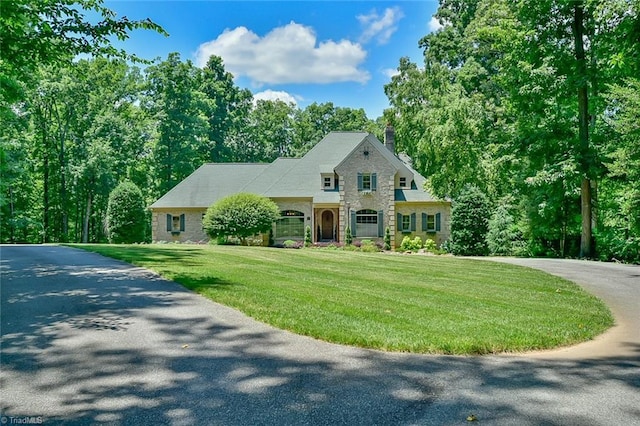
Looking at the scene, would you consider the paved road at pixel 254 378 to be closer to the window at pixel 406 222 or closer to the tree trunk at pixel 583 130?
the tree trunk at pixel 583 130

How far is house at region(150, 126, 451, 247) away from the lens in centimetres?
3023

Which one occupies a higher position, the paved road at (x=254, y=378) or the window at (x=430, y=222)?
the window at (x=430, y=222)

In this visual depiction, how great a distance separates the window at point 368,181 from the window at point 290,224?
14.9 ft

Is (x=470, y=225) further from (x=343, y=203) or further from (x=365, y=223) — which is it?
(x=343, y=203)

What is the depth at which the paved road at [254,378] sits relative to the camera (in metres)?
3.76

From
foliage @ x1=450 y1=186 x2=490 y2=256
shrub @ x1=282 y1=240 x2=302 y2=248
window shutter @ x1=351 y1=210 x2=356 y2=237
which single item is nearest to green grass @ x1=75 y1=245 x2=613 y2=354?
foliage @ x1=450 y1=186 x2=490 y2=256

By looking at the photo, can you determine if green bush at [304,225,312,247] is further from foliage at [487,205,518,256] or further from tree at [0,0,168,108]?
tree at [0,0,168,108]

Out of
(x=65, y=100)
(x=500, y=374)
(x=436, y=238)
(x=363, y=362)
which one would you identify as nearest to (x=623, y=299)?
(x=500, y=374)

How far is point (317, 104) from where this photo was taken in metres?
65.1

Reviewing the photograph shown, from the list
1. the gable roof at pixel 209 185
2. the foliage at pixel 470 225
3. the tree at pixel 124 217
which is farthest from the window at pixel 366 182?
the tree at pixel 124 217

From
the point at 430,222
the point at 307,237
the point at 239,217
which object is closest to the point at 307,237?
the point at 307,237

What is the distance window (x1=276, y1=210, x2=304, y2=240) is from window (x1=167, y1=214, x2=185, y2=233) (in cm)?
730

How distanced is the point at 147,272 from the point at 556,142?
61.4 feet

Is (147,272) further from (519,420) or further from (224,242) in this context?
(224,242)
